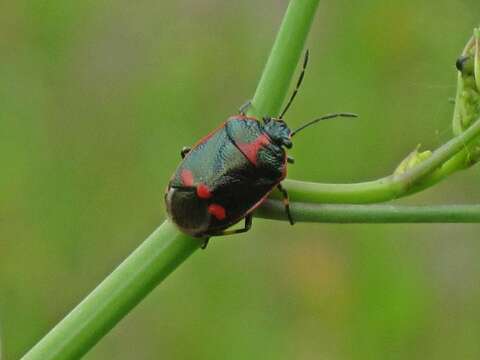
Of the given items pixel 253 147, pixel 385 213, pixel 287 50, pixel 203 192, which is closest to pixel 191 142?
pixel 253 147

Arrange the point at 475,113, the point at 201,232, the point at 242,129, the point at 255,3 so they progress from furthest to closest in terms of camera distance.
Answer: the point at 255,3 → the point at 242,129 → the point at 201,232 → the point at 475,113

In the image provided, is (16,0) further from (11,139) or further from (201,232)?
(201,232)

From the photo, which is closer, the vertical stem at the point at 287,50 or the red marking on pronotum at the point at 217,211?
the vertical stem at the point at 287,50

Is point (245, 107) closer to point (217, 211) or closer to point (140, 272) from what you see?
point (217, 211)

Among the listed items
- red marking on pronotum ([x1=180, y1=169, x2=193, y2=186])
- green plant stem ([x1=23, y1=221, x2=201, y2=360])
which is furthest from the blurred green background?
green plant stem ([x1=23, y1=221, x2=201, y2=360])

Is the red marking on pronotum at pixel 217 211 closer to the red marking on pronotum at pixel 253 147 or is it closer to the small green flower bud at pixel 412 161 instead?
the red marking on pronotum at pixel 253 147

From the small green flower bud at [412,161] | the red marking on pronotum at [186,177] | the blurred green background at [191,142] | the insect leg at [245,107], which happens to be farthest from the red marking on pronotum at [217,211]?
the blurred green background at [191,142]

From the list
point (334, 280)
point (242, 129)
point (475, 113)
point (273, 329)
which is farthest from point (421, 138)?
point (475, 113)
